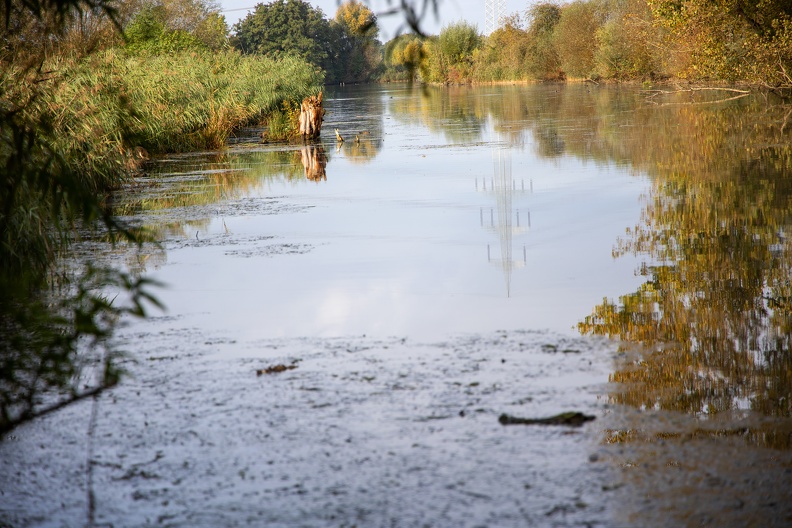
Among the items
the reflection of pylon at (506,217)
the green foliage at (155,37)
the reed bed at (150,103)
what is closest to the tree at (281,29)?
the green foliage at (155,37)

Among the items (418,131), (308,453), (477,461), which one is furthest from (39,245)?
(418,131)

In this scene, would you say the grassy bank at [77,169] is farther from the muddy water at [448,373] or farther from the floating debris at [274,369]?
the floating debris at [274,369]

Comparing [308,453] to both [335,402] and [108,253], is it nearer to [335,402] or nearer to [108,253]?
[335,402]

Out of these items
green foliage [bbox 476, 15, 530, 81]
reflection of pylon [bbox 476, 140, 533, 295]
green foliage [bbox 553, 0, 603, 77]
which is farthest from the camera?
green foliage [bbox 476, 15, 530, 81]

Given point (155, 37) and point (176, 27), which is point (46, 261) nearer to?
point (155, 37)

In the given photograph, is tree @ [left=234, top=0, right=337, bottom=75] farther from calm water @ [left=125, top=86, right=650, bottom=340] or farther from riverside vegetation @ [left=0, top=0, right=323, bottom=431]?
calm water @ [left=125, top=86, right=650, bottom=340]

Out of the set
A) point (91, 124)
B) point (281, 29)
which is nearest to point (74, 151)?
point (91, 124)

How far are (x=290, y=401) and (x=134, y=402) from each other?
2.78 feet

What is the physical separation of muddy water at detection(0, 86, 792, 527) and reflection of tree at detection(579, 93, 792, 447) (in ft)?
0.09

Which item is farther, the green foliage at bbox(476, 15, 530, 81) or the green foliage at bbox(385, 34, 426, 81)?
the green foliage at bbox(476, 15, 530, 81)

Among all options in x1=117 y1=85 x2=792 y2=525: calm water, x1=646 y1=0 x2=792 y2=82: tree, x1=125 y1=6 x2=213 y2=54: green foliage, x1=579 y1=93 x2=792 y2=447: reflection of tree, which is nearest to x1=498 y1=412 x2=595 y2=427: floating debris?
x1=117 y1=85 x2=792 y2=525: calm water

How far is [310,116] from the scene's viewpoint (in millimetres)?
24141

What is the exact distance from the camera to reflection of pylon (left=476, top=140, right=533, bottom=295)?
840cm

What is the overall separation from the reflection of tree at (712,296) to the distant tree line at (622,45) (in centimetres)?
205
